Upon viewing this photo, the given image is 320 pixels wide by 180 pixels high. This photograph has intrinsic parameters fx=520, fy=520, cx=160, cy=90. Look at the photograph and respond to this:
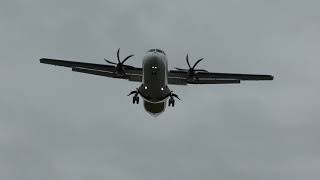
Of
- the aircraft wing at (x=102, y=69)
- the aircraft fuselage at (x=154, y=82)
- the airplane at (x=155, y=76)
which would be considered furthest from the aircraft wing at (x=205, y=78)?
the aircraft fuselage at (x=154, y=82)

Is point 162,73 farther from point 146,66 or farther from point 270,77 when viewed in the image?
point 270,77

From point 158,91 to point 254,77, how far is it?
12.7 meters

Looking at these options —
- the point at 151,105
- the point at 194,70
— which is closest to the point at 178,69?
the point at 194,70

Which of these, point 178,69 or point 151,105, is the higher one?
point 178,69

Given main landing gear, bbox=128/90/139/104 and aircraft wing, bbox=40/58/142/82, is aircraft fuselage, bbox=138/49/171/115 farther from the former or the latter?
aircraft wing, bbox=40/58/142/82

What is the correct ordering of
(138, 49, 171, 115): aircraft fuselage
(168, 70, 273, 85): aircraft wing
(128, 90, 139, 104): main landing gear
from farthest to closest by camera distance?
1. (168, 70, 273, 85): aircraft wing
2. (128, 90, 139, 104): main landing gear
3. (138, 49, 171, 115): aircraft fuselage

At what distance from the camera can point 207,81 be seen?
53.2 meters

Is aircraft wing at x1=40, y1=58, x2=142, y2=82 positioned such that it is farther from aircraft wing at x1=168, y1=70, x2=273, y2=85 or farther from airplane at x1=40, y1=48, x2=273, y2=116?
aircraft wing at x1=168, y1=70, x2=273, y2=85

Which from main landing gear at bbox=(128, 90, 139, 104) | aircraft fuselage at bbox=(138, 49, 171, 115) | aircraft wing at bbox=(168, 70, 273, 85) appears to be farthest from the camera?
aircraft wing at bbox=(168, 70, 273, 85)

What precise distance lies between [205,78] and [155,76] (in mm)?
9226

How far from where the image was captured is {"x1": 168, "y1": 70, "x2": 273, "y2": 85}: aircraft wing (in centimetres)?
5094

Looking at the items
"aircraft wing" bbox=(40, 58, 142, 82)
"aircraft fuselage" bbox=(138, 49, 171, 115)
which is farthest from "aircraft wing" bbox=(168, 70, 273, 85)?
"aircraft fuselage" bbox=(138, 49, 171, 115)

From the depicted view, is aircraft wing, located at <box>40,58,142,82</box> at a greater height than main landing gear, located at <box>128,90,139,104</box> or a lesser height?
greater

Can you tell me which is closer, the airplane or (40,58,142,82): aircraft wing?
the airplane
